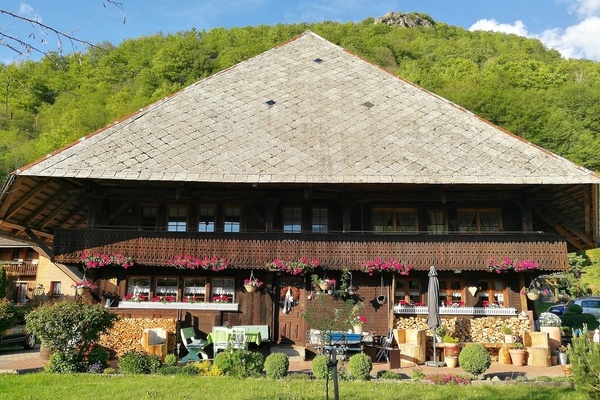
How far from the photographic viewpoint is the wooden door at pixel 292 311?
54.6 ft

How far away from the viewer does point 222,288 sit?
1733 centimetres

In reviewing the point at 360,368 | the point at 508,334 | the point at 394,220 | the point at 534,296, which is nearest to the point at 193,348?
the point at 360,368

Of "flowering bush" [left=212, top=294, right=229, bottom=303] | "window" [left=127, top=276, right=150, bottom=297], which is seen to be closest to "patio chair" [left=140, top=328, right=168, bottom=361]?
"flowering bush" [left=212, top=294, right=229, bottom=303]

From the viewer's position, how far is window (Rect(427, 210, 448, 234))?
58.9 feet

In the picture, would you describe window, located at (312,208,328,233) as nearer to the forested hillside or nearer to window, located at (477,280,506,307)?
window, located at (477,280,506,307)

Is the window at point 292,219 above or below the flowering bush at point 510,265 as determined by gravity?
above

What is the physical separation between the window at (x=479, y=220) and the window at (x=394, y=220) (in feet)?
5.28

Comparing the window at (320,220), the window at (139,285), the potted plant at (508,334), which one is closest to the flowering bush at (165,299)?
the window at (139,285)

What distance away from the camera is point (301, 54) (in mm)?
23078

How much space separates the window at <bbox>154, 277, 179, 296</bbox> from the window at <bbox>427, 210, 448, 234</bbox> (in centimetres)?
888

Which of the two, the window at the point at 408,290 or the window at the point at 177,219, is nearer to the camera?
the window at the point at 408,290

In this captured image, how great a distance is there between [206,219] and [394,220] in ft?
21.6

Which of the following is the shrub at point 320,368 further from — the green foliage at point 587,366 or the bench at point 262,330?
the green foliage at point 587,366

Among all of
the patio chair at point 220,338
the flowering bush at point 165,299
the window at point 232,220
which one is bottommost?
the patio chair at point 220,338
